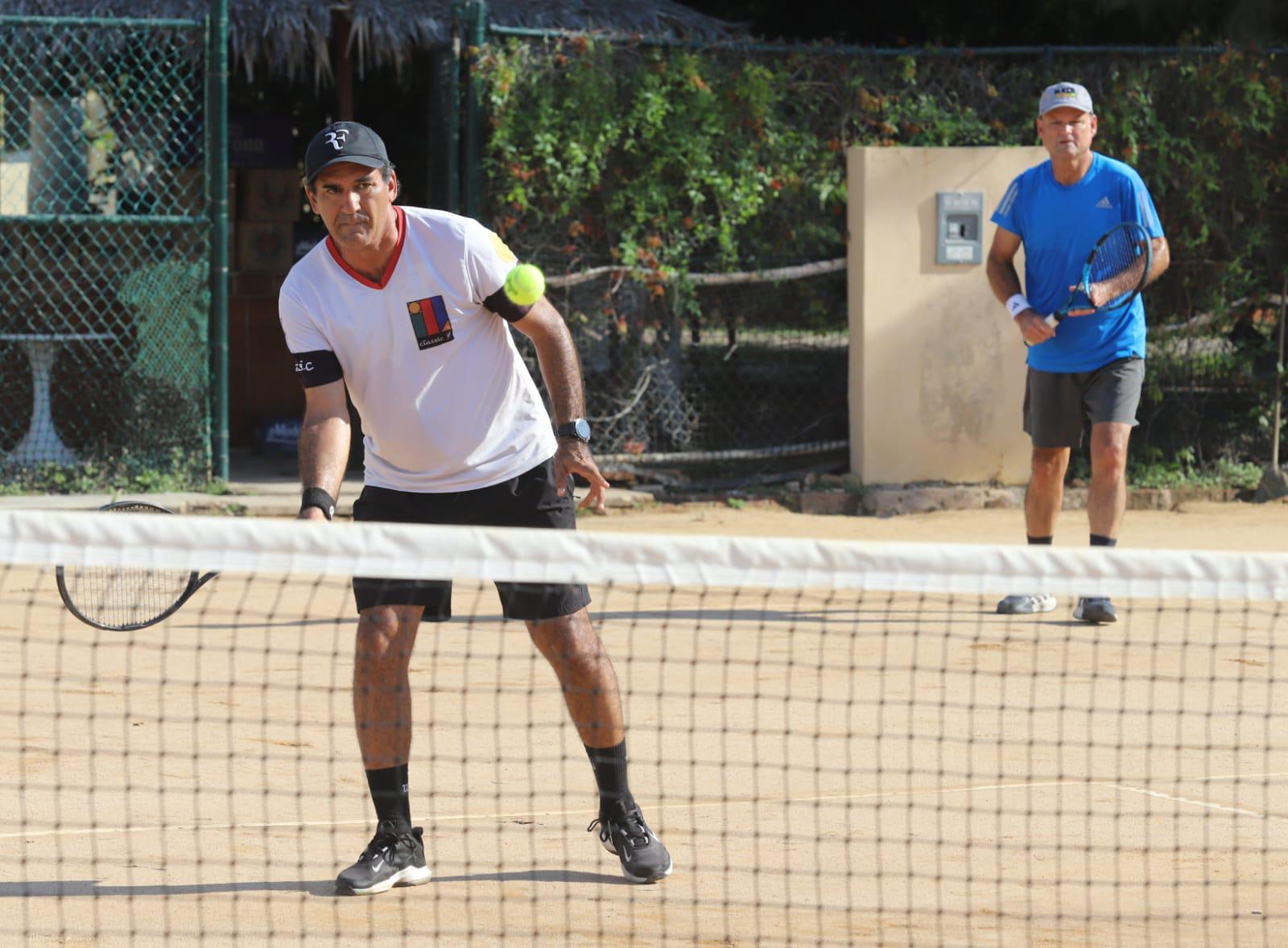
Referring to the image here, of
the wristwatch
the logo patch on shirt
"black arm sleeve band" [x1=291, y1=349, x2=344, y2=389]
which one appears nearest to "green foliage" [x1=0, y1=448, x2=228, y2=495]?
"black arm sleeve band" [x1=291, y1=349, x2=344, y2=389]

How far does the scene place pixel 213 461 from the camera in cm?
1033

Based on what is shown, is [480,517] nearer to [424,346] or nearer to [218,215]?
[424,346]

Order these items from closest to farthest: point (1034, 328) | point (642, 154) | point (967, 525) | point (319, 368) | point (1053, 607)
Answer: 1. point (319, 368)
2. point (1034, 328)
3. point (1053, 607)
4. point (967, 525)
5. point (642, 154)

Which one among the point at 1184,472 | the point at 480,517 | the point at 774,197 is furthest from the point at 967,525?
the point at 480,517

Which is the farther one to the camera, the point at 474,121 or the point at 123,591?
the point at 474,121

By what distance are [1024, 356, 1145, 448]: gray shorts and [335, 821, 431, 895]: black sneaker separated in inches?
150

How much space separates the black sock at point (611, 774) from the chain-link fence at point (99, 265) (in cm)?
658

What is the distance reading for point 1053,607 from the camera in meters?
7.30

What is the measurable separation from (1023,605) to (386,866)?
3.81 metres

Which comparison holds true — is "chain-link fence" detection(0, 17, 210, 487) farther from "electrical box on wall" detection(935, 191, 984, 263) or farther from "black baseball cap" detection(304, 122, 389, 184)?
"black baseball cap" detection(304, 122, 389, 184)

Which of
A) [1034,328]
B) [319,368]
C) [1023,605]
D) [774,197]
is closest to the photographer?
[319,368]

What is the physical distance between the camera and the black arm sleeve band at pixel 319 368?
4258 mm

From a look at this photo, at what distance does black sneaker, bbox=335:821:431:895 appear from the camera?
3.97 meters

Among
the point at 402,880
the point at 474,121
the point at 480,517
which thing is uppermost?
the point at 474,121
